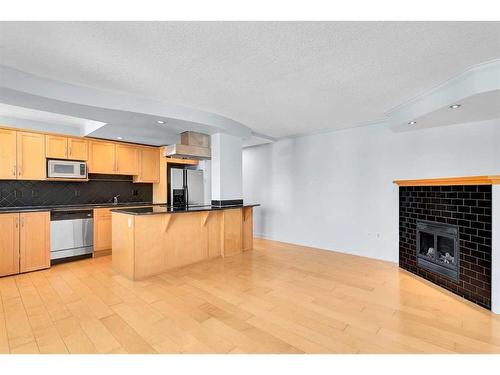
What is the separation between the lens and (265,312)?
90.0 inches

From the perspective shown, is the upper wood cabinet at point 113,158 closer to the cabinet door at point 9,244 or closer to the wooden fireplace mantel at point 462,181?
the cabinet door at point 9,244

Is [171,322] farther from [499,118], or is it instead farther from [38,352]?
[499,118]

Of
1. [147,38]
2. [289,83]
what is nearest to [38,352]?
[147,38]

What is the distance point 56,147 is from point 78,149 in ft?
1.06

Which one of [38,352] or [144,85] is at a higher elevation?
[144,85]

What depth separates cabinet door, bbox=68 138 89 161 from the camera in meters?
4.26

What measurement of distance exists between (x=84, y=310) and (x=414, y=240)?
4114 mm

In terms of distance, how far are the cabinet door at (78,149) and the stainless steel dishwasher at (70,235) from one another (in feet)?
3.38

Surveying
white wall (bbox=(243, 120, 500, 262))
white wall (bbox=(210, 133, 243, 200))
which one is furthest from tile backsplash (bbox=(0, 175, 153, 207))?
white wall (bbox=(243, 120, 500, 262))

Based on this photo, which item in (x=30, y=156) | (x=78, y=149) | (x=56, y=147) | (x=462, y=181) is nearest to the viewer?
(x=462, y=181)

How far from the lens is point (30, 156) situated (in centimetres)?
387

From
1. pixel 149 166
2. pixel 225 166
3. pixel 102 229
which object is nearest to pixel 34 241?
pixel 102 229

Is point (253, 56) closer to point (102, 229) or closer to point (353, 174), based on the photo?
point (353, 174)

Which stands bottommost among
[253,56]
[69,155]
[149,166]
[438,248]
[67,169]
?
[438,248]
